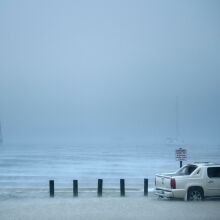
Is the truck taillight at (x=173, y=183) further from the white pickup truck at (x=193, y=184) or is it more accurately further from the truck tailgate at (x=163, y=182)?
the truck tailgate at (x=163, y=182)

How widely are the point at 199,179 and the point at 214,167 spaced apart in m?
0.99

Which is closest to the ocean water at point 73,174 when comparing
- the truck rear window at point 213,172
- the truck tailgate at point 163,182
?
the truck tailgate at point 163,182

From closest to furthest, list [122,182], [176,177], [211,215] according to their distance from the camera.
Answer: [211,215]
[176,177]
[122,182]

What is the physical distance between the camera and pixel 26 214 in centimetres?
1684

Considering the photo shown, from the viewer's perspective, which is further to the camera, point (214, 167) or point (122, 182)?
point (122, 182)

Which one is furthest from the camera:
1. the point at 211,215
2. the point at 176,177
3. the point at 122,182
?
the point at 122,182

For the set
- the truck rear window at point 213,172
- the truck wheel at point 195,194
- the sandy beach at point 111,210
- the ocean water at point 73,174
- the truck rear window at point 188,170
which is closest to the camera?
the sandy beach at point 111,210

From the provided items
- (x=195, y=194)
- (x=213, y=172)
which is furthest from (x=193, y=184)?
(x=213, y=172)

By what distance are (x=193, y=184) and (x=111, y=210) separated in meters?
4.68

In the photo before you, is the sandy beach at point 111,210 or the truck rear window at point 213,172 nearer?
the sandy beach at point 111,210

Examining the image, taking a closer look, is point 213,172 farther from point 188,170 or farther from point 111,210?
point 111,210

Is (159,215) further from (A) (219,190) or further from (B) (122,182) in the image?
(B) (122,182)

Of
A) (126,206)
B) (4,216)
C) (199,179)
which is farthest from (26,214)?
(199,179)

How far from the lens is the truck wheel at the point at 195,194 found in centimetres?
2127
